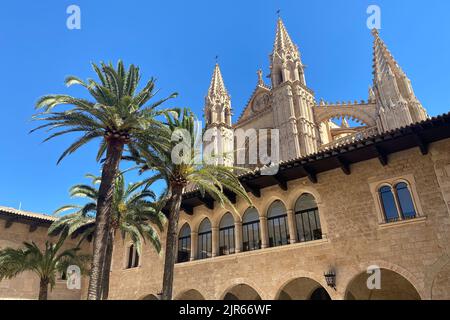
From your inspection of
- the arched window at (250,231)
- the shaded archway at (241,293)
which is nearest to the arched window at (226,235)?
the arched window at (250,231)

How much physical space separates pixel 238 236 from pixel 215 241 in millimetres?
1370

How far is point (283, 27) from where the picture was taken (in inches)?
1576

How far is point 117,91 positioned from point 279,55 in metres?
27.9

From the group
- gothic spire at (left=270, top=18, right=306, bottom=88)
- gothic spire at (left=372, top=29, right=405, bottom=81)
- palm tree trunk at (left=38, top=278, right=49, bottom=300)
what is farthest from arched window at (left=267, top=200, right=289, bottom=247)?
gothic spire at (left=270, top=18, right=306, bottom=88)

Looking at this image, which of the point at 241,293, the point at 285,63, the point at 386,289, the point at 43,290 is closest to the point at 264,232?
the point at 241,293

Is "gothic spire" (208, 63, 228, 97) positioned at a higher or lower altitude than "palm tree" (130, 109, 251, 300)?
higher

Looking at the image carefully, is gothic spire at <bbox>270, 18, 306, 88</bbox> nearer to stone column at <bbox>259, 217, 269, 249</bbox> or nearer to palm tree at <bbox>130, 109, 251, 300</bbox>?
stone column at <bbox>259, 217, 269, 249</bbox>

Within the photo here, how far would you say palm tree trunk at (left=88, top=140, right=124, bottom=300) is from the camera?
1030cm

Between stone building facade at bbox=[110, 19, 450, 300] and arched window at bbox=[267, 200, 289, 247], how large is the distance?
44mm

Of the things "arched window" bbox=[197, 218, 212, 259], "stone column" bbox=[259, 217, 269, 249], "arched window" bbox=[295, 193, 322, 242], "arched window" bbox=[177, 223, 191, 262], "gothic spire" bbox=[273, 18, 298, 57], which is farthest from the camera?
Result: "gothic spire" bbox=[273, 18, 298, 57]

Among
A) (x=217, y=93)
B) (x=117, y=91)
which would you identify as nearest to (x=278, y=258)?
(x=117, y=91)

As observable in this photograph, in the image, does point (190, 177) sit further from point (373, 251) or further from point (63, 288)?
point (63, 288)

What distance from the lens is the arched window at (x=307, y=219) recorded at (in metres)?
13.0

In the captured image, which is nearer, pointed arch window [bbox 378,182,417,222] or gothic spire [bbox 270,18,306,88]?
pointed arch window [bbox 378,182,417,222]
